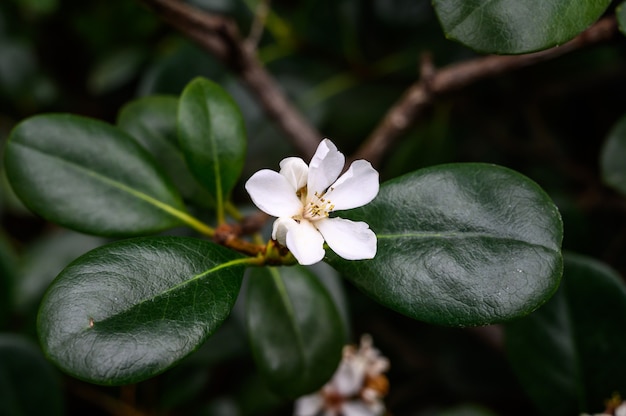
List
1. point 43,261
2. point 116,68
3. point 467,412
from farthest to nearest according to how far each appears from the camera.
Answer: point 116,68 → point 43,261 → point 467,412

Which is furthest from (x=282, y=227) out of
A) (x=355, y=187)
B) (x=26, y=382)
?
(x=26, y=382)

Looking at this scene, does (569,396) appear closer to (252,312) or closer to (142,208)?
(252,312)

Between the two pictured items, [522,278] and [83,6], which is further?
[83,6]

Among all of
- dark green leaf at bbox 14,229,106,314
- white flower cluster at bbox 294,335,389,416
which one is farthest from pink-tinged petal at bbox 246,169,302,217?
dark green leaf at bbox 14,229,106,314

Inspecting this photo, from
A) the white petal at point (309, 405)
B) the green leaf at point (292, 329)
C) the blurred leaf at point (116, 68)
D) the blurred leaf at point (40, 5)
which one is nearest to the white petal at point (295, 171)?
the green leaf at point (292, 329)

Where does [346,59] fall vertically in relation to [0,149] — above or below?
above

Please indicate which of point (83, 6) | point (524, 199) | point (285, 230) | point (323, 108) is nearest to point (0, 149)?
point (83, 6)

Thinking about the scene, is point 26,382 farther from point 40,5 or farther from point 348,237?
point 40,5
